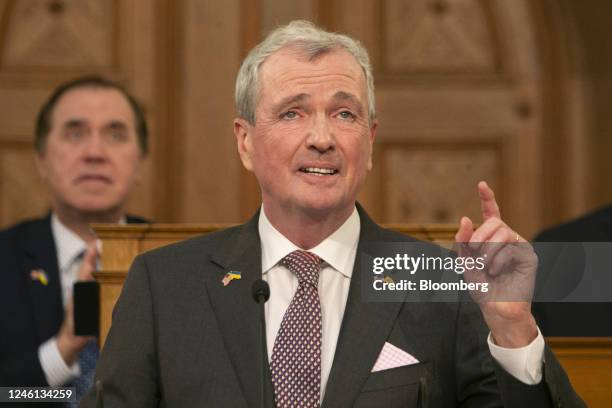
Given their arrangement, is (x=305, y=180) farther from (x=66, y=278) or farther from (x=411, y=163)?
(x=411, y=163)

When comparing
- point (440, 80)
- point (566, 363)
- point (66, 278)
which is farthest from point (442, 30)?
point (566, 363)

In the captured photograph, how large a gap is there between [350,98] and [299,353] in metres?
0.58

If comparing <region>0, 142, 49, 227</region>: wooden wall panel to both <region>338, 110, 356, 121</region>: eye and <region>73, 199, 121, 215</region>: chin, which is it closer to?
<region>73, 199, 121, 215</region>: chin

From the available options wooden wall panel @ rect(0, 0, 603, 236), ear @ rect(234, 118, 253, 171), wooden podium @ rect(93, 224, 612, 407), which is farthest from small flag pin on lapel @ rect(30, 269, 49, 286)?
ear @ rect(234, 118, 253, 171)

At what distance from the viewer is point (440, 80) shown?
4.79 m

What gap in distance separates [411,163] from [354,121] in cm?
240

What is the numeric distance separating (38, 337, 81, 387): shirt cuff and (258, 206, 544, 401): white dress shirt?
1060 mm

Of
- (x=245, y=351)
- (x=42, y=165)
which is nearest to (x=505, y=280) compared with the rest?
(x=245, y=351)

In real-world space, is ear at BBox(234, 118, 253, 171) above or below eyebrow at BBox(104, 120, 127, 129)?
below

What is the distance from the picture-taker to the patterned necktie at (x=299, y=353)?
215cm

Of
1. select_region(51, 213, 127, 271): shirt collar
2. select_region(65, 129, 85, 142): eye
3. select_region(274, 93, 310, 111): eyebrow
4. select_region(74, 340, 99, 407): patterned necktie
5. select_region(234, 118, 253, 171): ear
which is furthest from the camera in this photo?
select_region(65, 129, 85, 142): eye

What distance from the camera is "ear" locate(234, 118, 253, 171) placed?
251 cm

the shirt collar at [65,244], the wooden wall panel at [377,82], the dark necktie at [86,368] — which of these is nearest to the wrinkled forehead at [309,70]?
the dark necktie at [86,368]

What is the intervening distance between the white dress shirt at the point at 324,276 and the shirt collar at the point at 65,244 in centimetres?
137
